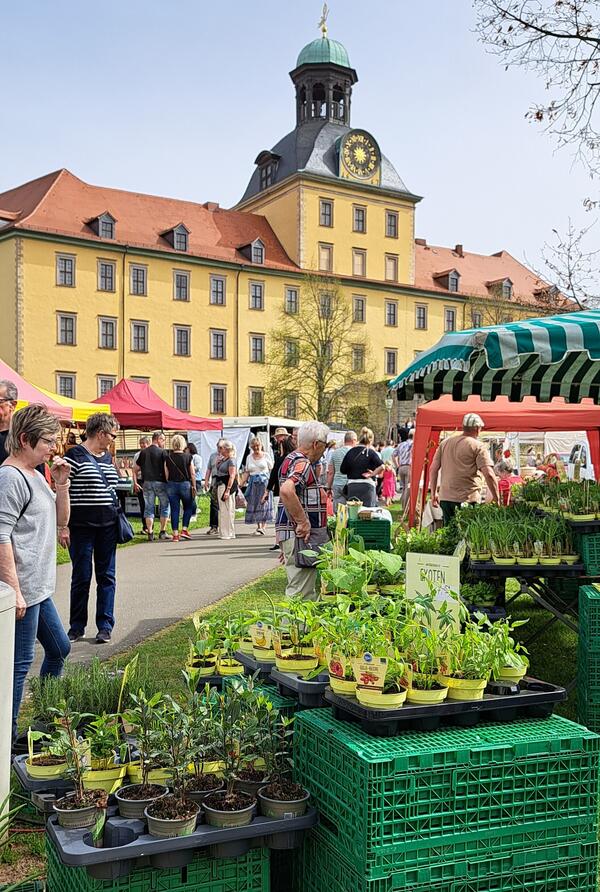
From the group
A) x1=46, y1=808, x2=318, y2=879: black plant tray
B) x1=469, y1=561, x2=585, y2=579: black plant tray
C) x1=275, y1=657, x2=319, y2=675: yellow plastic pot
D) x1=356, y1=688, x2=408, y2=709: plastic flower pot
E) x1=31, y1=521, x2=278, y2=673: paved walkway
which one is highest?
x1=469, y1=561, x2=585, y2=579: black plant tray

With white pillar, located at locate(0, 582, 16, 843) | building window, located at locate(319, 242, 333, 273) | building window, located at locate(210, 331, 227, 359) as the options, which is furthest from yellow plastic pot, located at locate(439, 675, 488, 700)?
building window, located at locate(319, 242, 333, 273)

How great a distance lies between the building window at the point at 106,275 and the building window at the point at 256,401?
31.8 ft

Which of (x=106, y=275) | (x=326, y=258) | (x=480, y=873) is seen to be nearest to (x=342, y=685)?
(x=480, y=873)

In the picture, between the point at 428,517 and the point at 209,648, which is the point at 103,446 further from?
the point at 428,517

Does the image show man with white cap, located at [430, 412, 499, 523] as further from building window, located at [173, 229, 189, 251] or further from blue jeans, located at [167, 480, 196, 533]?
building window, located at [173, 229, 189, 251]

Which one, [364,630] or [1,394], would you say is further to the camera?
[1,394]

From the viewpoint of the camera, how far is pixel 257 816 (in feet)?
8.05

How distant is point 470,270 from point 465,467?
55379mm

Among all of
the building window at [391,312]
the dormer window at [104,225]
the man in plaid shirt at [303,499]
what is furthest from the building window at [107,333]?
the man in plaid shirt at [303,499]

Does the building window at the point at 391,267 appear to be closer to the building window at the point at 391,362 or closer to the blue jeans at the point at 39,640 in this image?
the building window at the point at 391,362

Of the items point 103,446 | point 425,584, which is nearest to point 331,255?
point 103,446

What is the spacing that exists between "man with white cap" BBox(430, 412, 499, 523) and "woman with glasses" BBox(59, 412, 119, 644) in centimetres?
370

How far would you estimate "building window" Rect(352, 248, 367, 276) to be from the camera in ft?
172

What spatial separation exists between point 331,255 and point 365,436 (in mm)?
40726
